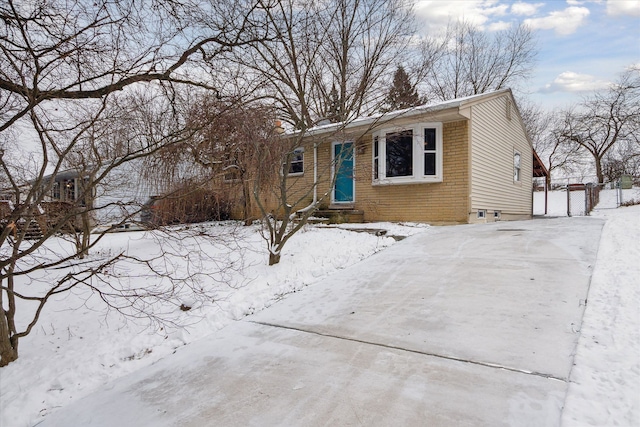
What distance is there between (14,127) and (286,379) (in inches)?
148

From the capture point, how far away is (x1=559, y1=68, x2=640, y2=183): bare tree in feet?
64.4

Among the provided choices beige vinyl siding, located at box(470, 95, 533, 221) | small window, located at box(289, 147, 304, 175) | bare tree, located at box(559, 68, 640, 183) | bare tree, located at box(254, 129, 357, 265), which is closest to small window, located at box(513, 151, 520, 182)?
beige vinyl siding, located at box(470, 95, 533, 221)

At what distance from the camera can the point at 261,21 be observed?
5703mm

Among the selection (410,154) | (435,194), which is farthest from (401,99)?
(435,194)

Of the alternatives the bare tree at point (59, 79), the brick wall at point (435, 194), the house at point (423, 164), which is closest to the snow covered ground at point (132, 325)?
the bare tree at point (59, 79)

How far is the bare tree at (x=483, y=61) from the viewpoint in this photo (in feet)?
79.1

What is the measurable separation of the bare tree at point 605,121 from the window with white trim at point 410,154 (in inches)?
629

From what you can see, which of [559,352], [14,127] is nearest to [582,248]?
[559,352]

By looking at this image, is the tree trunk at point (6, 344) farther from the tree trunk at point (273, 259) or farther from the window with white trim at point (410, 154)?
the window with white trim at point (410, 154)

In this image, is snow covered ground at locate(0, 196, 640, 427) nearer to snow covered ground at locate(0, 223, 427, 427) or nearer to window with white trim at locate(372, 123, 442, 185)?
snow covered ground at locate(0, 223, 427, 427)

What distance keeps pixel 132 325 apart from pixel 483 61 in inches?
1093

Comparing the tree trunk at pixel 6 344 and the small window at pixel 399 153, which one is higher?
the small window at pixel 399 153

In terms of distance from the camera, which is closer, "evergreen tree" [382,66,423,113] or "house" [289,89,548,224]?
"evergreen tree" [382,66,423,113]

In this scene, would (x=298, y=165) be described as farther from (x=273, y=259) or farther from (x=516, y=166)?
(x=516, y=166)
